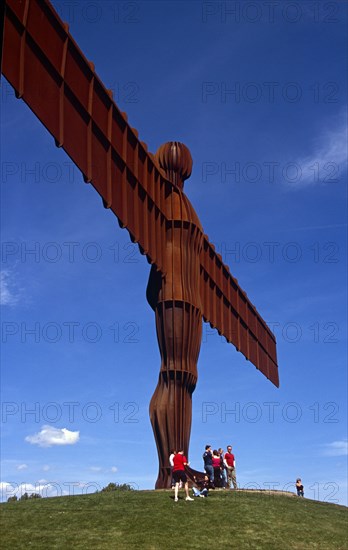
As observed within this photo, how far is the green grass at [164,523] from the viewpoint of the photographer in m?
14.1

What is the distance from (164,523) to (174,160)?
13833 mm

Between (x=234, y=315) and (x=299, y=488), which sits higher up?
(x=234, y=315)

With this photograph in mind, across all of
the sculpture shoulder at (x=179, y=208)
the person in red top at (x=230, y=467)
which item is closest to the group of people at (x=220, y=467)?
the person in red top at (x=230, y=467)

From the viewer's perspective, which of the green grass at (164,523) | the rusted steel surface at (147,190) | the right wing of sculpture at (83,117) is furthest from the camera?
the rusted steel surface at (147,190)

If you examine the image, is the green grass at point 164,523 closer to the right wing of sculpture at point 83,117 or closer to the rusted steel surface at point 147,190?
the rusted steel surface at point 147,190

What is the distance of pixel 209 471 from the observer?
1991 cm

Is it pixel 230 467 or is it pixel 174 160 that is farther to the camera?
pixel 174 160

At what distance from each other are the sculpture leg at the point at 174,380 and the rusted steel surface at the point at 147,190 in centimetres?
3

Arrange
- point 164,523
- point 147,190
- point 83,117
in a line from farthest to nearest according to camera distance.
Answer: point 147,190 → point 83,117 → point 164,523

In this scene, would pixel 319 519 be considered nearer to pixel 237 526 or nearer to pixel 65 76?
pixel 237 526

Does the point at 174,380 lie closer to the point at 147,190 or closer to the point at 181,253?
the point at 181,253

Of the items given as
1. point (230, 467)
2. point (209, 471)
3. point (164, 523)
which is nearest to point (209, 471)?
point (209, 471)

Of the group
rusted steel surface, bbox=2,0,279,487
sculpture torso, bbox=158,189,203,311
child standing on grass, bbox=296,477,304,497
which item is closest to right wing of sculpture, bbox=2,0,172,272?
rusted steel surface, bbox=2,0,279,487

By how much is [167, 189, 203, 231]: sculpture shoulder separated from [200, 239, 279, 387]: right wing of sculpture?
6.50 ft
